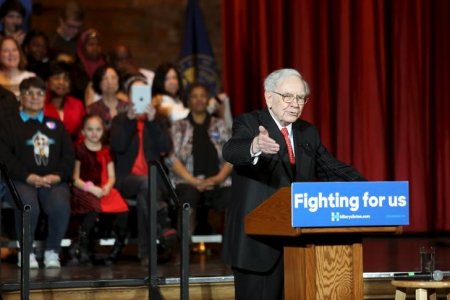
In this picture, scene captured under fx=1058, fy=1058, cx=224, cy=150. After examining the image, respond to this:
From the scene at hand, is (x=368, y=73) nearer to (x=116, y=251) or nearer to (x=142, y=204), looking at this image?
(x=142, y=204)

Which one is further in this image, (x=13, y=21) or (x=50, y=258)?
(x=13, y=21)

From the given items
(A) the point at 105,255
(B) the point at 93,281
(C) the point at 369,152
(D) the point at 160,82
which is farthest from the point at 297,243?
(C) the point at 369,152

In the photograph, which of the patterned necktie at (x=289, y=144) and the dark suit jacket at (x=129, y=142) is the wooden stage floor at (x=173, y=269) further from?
the patterned necktie at (x=289, y=144)

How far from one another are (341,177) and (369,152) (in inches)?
164

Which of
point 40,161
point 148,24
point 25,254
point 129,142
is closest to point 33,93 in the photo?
point 40,161

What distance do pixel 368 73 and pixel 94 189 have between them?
109 inches

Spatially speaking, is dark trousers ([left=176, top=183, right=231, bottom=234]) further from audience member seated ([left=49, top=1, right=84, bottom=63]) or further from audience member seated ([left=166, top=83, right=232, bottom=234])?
audience member seated ([left=49, top=1, right=84, bottom=63])

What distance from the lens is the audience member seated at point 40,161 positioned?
6.45 meters

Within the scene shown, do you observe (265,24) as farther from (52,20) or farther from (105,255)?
(105,255)

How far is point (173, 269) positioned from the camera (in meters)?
6.35

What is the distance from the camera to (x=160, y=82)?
7.50 m

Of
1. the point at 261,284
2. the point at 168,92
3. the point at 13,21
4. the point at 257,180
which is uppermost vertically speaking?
the point at 13,21

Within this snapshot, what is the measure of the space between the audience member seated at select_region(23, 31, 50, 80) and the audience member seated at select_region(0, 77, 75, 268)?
79 centimetres

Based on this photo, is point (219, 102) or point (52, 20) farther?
point (52, 20)
